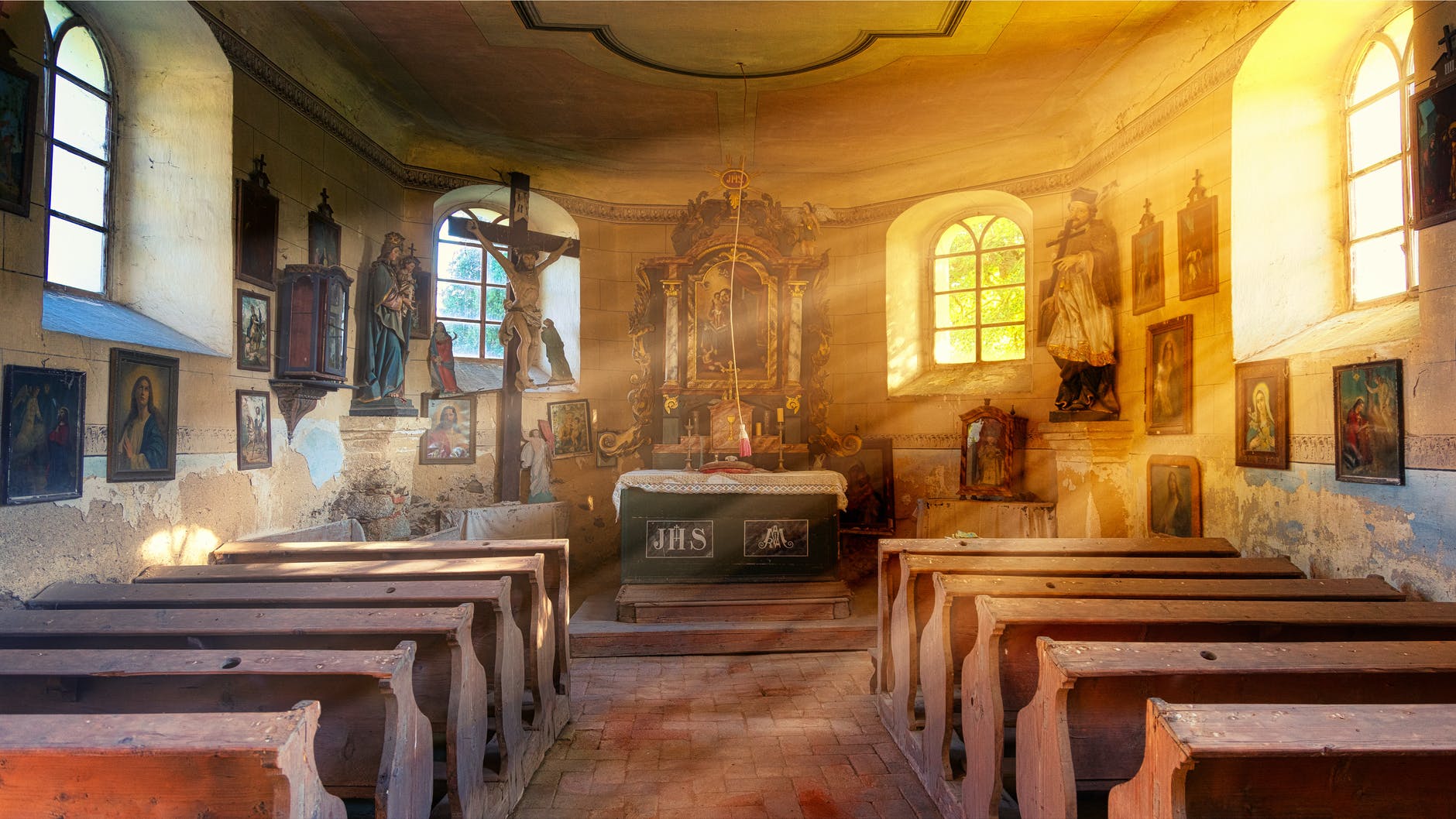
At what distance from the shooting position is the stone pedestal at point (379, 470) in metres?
6.63

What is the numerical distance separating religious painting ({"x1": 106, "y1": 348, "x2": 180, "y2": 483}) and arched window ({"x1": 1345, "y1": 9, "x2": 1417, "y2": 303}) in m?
7.30

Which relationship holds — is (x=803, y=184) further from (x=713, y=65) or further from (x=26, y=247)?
(x=26, y=247)

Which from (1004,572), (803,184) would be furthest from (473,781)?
(803,184)

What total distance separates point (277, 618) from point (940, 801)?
276 cm

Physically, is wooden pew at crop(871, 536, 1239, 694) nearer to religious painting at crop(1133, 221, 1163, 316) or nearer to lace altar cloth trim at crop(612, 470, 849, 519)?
lace altar cloth trim at crop(612, 470, 849, 519)

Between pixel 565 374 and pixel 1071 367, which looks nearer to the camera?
pixel 1071 367

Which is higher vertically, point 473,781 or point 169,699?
point 169,699

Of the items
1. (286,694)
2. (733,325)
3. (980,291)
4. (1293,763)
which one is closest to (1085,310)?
(980,291)

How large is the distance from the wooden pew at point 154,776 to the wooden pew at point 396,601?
136 cm

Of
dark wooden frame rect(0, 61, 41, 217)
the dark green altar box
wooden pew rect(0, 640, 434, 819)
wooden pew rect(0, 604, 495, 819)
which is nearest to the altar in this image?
the dark green altar box

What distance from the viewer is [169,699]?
251 cm

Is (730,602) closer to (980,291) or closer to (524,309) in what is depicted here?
(524,309)

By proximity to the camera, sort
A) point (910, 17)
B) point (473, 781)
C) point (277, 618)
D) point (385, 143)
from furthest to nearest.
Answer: point (385, 143) < point (910, 17) < point (473, 781) < point (277, 618)

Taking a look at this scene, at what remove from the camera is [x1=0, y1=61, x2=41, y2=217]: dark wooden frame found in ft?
11.7
